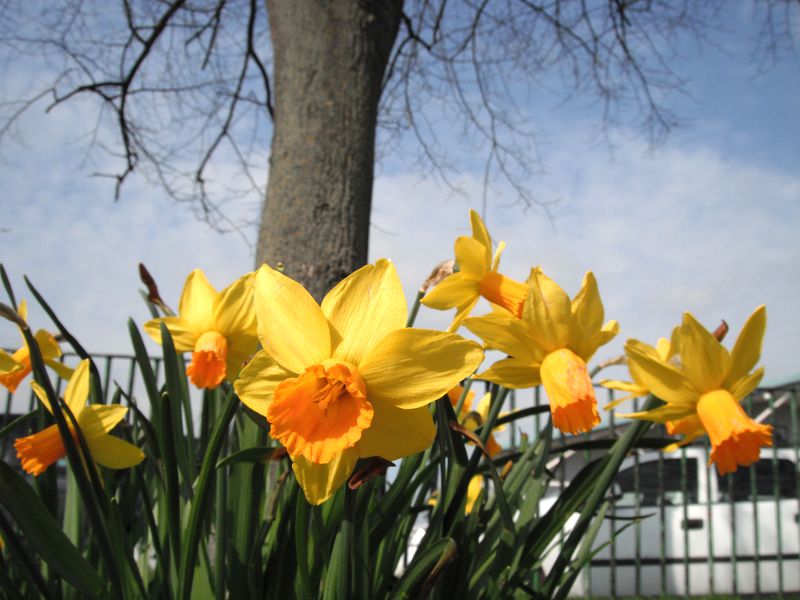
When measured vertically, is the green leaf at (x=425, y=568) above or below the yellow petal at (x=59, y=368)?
below

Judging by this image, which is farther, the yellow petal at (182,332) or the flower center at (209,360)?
the yellow petal at (182,332)

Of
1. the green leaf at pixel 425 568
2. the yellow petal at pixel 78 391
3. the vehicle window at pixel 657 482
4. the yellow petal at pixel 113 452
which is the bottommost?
the vehicle window at pixel 657 482

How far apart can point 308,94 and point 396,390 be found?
1.89 metres

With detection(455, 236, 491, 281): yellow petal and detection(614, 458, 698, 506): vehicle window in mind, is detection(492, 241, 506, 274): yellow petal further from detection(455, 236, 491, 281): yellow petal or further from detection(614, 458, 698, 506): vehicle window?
detection(614, 458, 698, 506): vehicle window

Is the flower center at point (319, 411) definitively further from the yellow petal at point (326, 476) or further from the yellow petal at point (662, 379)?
the yellow petal at point (662, 379)

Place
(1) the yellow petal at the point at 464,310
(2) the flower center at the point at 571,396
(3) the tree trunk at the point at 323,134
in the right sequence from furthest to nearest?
(3) the tree trunk at the point at 323,134, (1) the yellow petal at the point at 464,310, (2) the flower center at the point at 571,396

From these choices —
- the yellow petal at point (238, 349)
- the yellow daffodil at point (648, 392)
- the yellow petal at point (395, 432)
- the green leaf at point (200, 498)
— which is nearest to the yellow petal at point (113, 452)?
the green leaf at point (200, 498)

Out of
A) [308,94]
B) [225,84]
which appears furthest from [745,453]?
[225,84]

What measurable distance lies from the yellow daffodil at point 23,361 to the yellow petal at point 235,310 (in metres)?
0.25

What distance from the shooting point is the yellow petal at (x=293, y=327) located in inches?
21.4

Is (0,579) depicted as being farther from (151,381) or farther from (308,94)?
(308,94)

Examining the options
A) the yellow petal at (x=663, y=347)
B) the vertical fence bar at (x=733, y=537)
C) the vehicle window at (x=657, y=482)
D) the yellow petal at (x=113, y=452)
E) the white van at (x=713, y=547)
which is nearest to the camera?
the yellow petal at (x=113, y=452)

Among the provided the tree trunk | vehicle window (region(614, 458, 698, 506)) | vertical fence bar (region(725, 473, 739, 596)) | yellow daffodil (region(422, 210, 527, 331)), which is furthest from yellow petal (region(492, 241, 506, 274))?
vehicle window (region(614, 458, 698, 506))

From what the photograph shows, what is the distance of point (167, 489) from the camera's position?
27.9 inches
